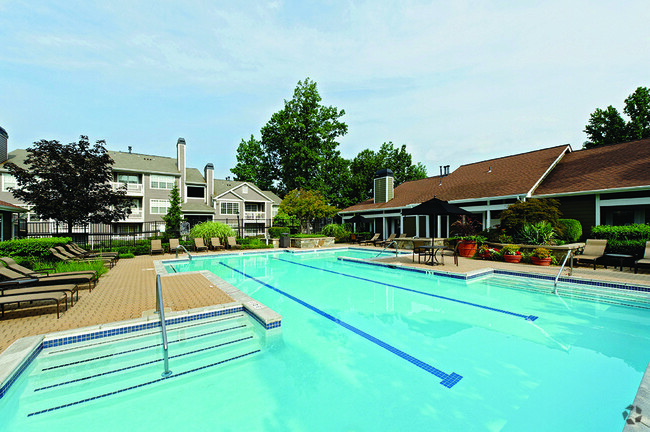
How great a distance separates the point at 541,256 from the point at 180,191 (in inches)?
1238

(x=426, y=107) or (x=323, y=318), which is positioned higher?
(x=426, y=107)

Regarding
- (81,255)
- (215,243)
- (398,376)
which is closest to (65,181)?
(81,255)

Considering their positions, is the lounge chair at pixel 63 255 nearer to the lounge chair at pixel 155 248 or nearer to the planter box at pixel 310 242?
the lounge chair at pixel 155 248

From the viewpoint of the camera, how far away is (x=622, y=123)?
2633cm

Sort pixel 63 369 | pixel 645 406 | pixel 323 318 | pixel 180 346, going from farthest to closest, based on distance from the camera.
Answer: pixel 323 318
pixel 180 346
pixel 63 369
pixel 645 406

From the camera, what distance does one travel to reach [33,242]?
10055 millimetres

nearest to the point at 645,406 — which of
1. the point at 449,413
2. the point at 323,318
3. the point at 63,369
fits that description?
the point at 449,413

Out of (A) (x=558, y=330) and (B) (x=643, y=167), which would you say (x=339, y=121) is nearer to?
(B) (x=643, y=167)

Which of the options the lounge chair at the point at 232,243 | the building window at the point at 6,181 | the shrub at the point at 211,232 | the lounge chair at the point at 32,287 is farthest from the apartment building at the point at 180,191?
the lounge chair at the point at 32,287

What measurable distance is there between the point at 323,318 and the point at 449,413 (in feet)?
10.9

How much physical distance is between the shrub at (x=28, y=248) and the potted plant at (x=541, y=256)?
717 inches

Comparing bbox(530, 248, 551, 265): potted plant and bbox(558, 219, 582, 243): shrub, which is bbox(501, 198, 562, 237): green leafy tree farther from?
bbox(530, 248, 551, 265): potted plant

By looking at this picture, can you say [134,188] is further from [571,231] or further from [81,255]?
[571,231]

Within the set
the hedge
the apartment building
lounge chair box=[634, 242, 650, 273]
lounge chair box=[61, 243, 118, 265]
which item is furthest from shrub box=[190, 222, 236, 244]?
the hedge
